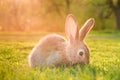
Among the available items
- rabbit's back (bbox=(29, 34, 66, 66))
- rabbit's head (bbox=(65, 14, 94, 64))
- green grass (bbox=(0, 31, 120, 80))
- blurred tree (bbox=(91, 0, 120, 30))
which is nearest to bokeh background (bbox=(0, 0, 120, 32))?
blurred tree (bbox=(91, 0, 120, 30))

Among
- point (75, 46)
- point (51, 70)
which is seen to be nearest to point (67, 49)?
point (75, 46)

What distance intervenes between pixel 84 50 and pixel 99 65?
0.89ft

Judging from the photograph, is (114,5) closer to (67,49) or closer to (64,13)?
(64,13)

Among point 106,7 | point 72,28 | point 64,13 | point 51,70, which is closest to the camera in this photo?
point 51,70

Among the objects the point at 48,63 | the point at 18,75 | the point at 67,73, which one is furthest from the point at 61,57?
the point at 18,75

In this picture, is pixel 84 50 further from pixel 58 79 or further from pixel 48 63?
pixel 58 79

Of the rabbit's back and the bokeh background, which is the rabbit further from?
the bokeh background

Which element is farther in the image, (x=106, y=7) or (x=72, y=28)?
(x=106, y=7)

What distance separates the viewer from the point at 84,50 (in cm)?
327

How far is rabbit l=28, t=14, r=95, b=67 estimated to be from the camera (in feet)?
10.7

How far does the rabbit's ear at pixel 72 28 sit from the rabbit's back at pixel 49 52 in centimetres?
14

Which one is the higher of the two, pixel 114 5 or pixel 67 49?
pixel 114 5

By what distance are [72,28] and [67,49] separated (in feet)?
0.54

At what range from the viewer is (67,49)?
131 inches
